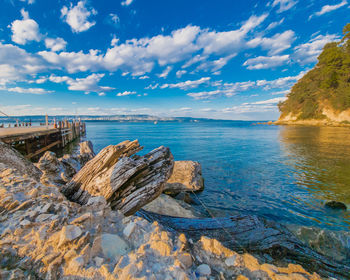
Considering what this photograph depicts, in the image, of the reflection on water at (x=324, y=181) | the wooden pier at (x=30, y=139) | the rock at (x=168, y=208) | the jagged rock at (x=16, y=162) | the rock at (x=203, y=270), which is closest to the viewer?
the rock at (x=203, y=270)

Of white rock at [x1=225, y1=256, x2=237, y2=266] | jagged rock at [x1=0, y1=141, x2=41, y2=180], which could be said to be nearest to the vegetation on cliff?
white rock at [x1=225, y1=256, x2=237, y2=266]

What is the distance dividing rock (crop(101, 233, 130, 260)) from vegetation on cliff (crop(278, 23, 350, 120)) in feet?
229

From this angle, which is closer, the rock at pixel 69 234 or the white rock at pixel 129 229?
the rock at pixel 69 234

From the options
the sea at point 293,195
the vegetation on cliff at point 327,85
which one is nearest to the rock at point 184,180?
the sea at point 293,195

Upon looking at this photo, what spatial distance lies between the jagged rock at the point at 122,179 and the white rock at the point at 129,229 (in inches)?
37.3

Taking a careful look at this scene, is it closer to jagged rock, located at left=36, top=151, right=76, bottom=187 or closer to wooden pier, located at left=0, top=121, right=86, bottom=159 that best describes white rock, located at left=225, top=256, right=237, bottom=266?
jagged rock, located at left=36, top=151, right=76, bottom=187

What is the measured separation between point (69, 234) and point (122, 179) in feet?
4.68

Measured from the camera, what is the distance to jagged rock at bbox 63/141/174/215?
138 inches

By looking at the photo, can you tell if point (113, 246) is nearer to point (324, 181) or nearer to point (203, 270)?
point (203, 270)

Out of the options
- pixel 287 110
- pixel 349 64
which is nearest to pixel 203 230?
pixel 349 64

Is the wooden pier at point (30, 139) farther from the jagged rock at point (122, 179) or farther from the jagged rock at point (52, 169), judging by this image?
the jagged rock at point (122, 179)

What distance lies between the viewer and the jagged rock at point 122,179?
3.52m

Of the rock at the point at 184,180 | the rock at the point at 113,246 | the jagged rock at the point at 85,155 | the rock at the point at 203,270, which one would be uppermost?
the rock at the point at 113,246

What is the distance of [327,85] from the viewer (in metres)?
57.1
